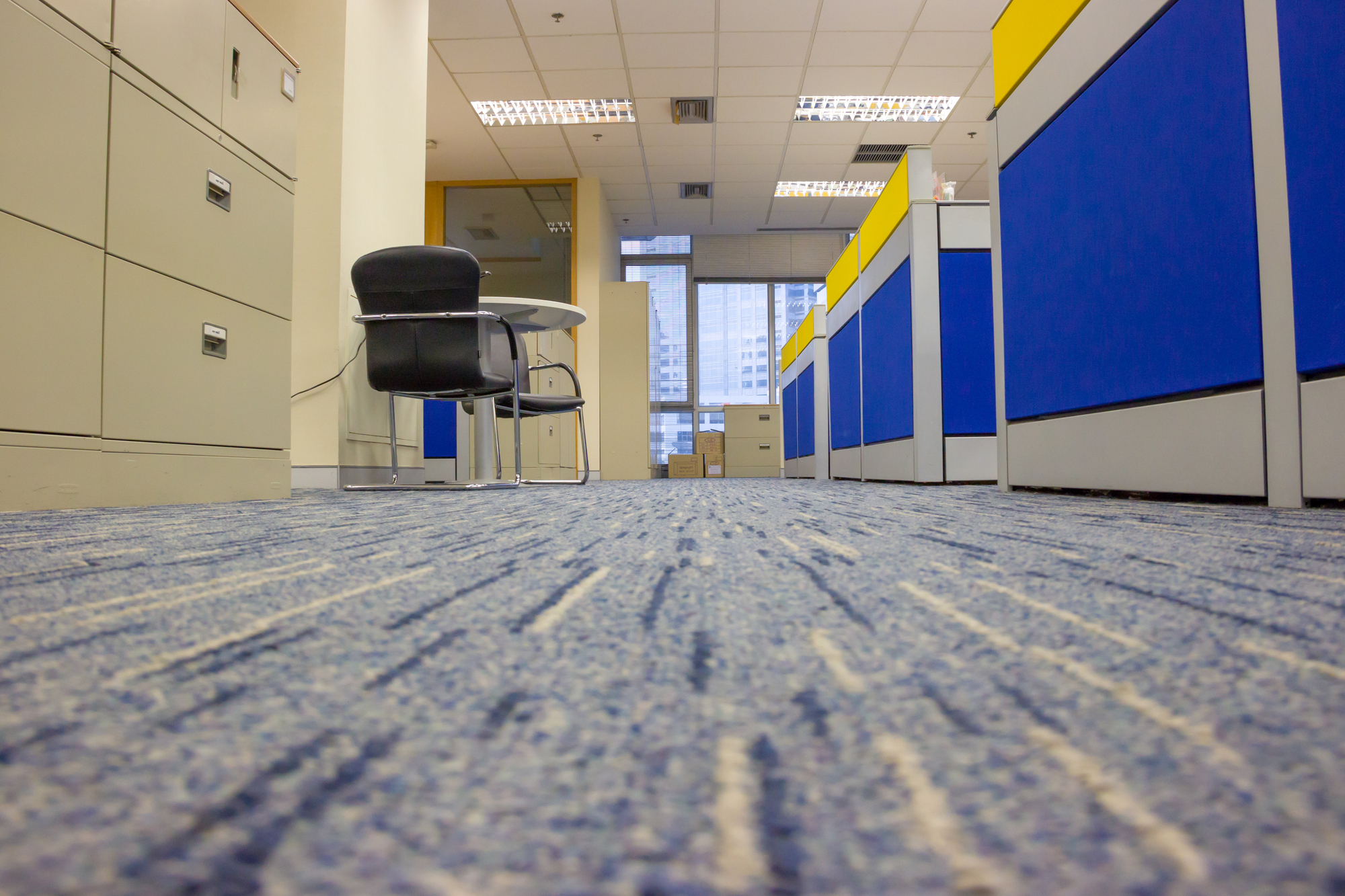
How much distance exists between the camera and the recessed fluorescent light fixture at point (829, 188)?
582 centimetres

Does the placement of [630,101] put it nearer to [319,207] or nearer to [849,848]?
[319,207]

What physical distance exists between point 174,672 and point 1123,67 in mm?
1434

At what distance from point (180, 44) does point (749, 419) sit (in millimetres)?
5489

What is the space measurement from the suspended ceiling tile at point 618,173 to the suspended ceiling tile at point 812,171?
1.12 meters

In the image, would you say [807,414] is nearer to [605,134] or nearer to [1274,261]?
[605,134]

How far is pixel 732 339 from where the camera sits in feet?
24.0

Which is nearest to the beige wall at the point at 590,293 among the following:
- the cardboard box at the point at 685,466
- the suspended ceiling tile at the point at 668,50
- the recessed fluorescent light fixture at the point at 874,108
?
the cardboard box at the point at 685,466

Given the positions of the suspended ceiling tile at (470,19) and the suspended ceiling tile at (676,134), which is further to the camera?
the suspended ceiling tile at (676,134)

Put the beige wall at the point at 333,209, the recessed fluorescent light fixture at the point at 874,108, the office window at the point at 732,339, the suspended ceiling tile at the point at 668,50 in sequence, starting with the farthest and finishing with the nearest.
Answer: the office window at the point at 732,339, the recessed fluorescent light fixture at the point at 874,108, the suspended ceiling tile at the point at 668,50, the beige wall at the point at 333,209

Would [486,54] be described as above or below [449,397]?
above

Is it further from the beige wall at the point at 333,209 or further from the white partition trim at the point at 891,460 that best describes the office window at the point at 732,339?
the beige wall at the point at 333,209

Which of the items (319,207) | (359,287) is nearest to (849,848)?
(359,287)

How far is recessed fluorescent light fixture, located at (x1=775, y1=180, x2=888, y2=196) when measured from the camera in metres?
5.82

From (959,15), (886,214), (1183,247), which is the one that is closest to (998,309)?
(1183,247)
